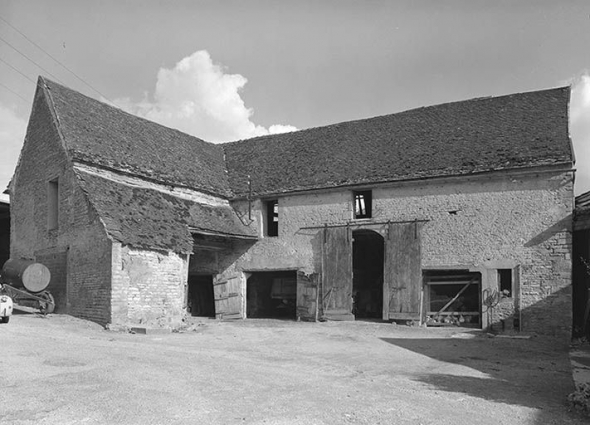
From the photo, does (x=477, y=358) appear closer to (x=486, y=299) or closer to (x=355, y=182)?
(x=486, y=299)

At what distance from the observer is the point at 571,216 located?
49.9 feet

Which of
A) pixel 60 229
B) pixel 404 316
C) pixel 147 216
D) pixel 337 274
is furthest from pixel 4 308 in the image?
pixel 404 316

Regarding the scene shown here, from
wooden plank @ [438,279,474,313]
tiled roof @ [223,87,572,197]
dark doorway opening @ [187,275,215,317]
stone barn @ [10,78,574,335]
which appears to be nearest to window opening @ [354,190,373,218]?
stone barn @ [10,78,574,335]

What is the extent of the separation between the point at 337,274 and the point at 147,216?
7106 mm

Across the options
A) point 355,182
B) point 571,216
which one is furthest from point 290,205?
point 571,216

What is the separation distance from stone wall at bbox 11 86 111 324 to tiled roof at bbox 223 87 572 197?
7100 mm

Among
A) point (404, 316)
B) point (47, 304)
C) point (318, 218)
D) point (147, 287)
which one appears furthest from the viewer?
point (318, 218)

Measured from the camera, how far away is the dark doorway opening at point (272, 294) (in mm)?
20828

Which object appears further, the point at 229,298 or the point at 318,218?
the point at 229,298

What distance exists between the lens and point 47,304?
14883mm

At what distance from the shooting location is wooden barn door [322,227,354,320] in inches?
722

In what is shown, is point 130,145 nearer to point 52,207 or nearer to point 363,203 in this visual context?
point 52,207

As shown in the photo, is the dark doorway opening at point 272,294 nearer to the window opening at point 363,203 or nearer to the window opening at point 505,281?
the window opening at point 363,203

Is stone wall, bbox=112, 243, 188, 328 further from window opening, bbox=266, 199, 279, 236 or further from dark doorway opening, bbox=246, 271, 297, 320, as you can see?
window opening, bbox=266, 199, 279, 236
